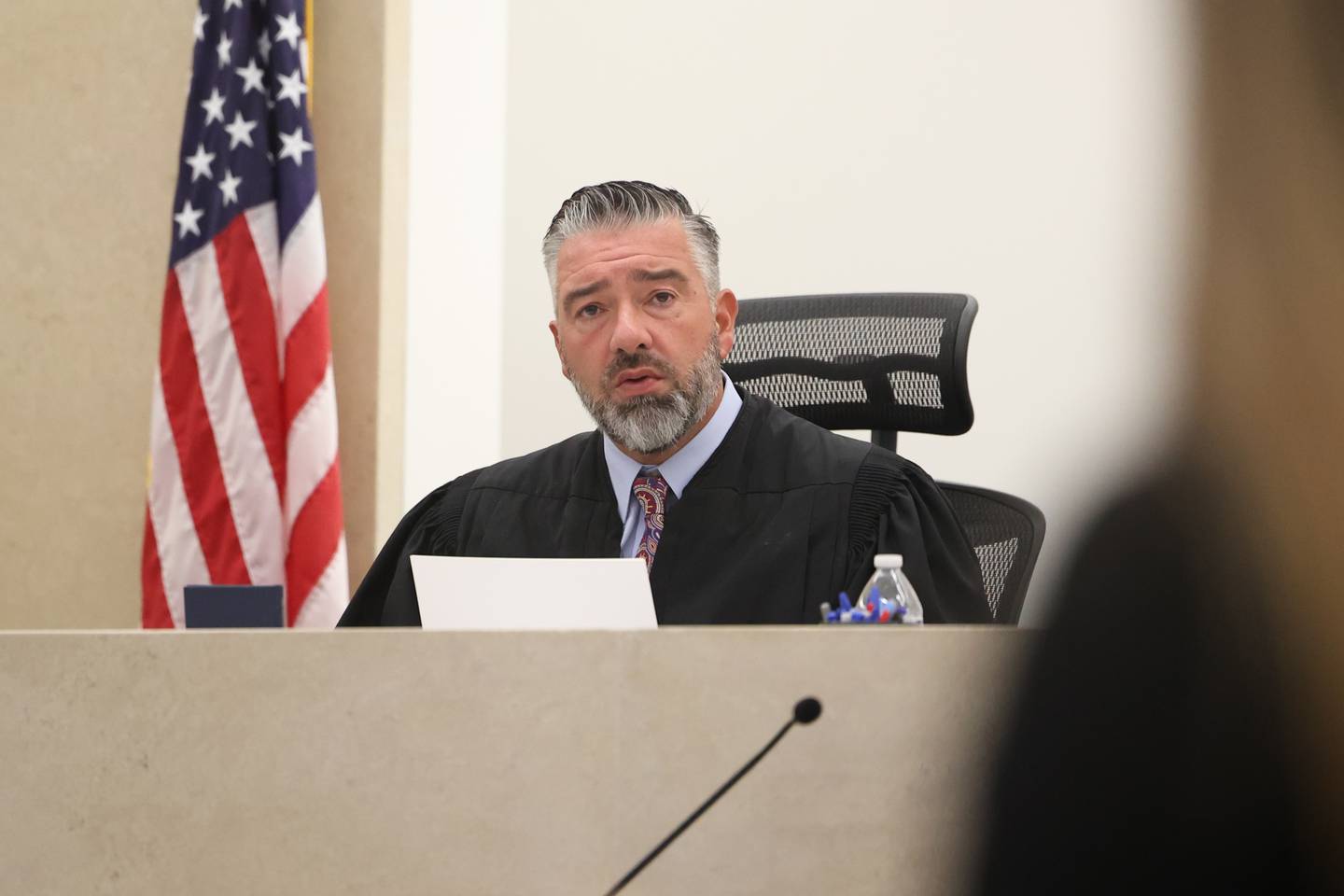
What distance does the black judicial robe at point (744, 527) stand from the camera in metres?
2.36

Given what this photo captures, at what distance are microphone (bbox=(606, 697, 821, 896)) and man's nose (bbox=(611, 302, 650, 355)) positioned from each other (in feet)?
5.03

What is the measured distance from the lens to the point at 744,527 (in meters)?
2.44

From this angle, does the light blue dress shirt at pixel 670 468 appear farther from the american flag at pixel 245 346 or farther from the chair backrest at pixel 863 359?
the american flag at pixel 245 346

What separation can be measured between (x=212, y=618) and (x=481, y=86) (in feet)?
9.43

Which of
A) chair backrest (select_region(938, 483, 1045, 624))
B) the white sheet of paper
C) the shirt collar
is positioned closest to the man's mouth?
the shirt collar

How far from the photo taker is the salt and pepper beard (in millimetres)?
2590

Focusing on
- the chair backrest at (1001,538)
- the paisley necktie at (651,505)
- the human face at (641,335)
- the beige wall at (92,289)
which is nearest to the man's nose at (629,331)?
the human face at (641,335)

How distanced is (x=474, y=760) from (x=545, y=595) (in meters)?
0.45

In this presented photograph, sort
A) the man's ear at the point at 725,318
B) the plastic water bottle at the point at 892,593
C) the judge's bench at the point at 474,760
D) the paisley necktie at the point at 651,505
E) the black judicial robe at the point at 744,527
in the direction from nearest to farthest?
the judge's bench at the point at 474,760 → the plastic water bottle at the point at 892,593 → the black judicial robe at the point at 744,527 → the paisley necktie at the point at 651,505 → the man's ear at the point at 725,318

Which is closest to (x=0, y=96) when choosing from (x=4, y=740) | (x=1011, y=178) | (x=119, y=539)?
(x=119, y=539)

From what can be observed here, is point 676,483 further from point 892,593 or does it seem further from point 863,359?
point 892,593

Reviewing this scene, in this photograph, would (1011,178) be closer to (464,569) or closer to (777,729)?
(464,569)

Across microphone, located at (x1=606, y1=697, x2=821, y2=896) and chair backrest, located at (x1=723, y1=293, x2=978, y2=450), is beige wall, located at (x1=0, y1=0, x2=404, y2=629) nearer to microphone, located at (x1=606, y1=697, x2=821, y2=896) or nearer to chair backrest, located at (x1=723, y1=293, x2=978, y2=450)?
chair backrest, located at (x1=723, y1=293, x2=978, y2=450)

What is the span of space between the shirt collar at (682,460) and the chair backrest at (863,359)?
19 cm
